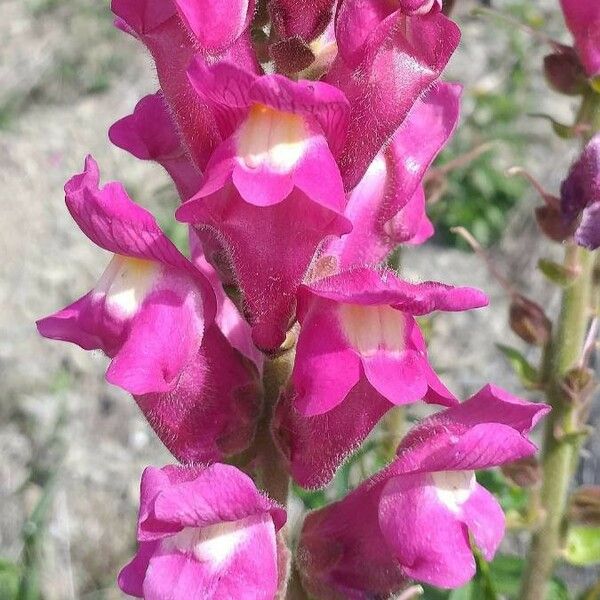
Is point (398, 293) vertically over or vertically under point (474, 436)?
over

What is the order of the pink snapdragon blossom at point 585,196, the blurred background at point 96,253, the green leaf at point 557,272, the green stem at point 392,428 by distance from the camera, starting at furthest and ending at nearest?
the blurred background at point 96,253
the green stem at point 392,428
the green leaf at point 557,272
the pink snapdragon blossom at point 585,196

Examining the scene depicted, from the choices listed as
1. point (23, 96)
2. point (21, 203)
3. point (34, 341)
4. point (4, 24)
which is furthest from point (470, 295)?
point (4, 24)

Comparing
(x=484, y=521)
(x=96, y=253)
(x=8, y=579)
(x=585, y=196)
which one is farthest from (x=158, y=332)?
(x=96, y=253)

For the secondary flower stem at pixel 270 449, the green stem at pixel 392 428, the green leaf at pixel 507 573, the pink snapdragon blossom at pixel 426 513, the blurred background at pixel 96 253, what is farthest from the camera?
the blurred background at pixel 96 253

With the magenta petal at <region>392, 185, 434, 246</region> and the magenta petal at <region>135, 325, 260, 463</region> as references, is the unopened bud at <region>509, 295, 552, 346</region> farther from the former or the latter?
the magenta petal at <region>135, 325, 260, 463</region>

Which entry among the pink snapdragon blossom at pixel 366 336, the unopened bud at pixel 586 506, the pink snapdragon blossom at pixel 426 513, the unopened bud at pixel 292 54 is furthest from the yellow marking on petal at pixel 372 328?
the unopened bud at pixel 586 506

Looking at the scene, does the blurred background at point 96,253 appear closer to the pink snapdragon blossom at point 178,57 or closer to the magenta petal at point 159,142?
the magenta petal at point 159,142

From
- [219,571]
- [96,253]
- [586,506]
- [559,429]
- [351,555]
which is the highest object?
[219,571]

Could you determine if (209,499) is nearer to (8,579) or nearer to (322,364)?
(322,364)
